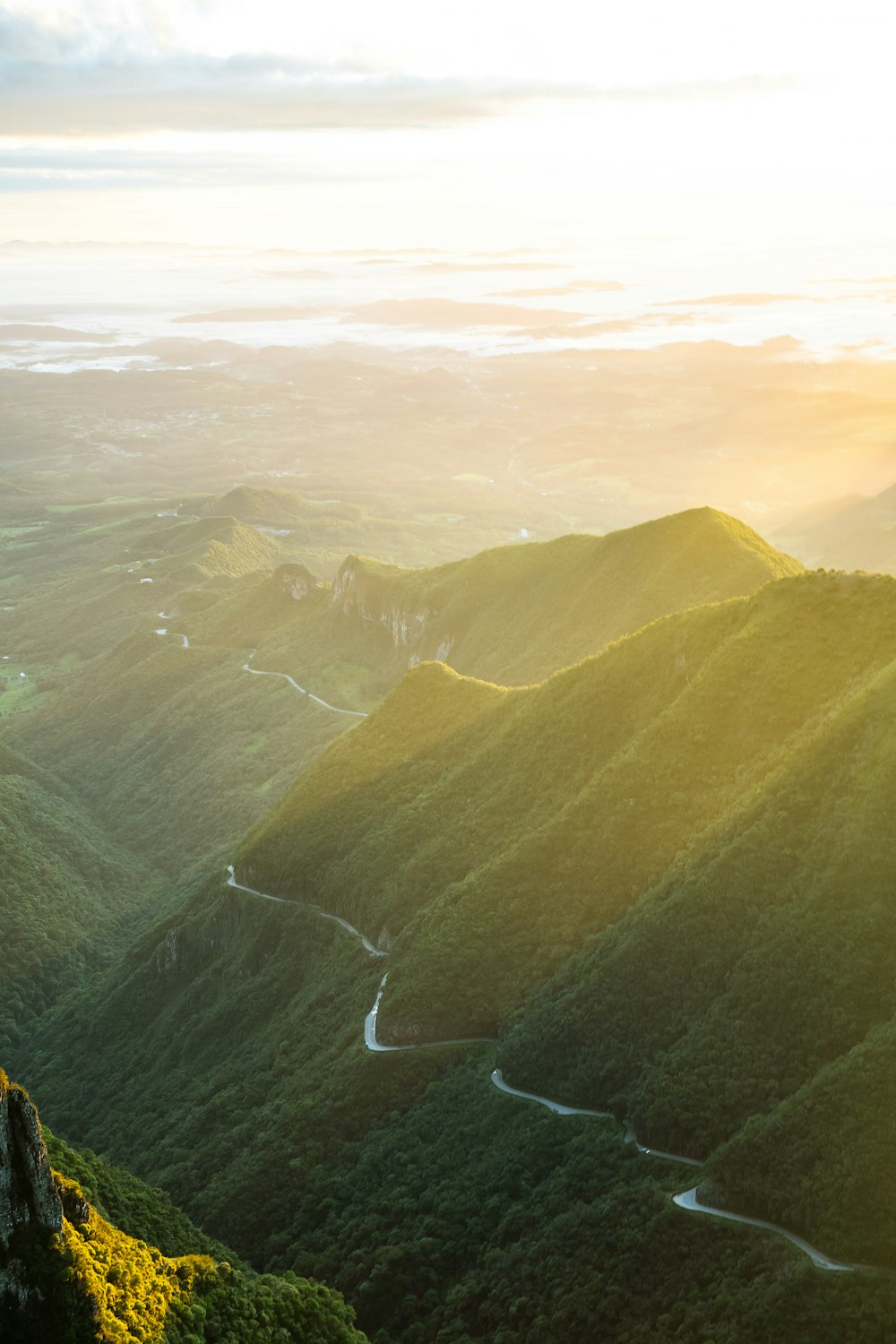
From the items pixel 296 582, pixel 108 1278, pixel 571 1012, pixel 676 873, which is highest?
pixel 676 873

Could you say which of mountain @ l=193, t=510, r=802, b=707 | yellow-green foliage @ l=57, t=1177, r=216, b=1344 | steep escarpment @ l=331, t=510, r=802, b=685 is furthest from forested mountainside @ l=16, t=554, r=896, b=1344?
mountain @ l=193, t=510, r=802, b=707

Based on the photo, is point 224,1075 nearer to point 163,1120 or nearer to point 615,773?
point 163,1120

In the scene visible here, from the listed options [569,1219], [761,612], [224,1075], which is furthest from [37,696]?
[569,1219]

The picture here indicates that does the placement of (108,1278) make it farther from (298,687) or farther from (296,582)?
(296,582)

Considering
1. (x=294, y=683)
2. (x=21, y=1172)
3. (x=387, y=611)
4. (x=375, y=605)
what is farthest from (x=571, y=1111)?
(x=375, y=605)

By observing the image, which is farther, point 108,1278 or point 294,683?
point 294,683

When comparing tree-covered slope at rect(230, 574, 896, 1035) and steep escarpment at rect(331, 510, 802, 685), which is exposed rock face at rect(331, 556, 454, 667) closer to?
steep escarpment at rect(331, 510, 802, 685)

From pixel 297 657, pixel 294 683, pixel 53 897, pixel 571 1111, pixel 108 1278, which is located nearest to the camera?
pixel 108 1278
